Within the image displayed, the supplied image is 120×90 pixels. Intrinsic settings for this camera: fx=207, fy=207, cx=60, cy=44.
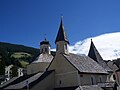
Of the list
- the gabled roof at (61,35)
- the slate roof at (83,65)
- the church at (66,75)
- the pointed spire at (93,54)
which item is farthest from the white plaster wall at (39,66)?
the pointed spire at (93,54)

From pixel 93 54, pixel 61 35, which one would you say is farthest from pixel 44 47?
pixel 93 54

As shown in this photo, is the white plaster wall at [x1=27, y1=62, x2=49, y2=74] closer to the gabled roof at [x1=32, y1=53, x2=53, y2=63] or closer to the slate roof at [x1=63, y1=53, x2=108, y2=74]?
the gabled roof at [x1=32, y1=53, x2=53, y2=63]

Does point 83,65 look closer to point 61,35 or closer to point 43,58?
point 61,35

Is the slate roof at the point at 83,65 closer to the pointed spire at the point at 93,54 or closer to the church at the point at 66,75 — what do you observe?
the church at the point at 66,75

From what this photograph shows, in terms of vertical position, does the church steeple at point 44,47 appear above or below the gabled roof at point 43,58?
above

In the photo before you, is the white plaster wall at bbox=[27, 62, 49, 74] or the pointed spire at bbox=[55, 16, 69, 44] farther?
the white plaster wall at bbox=[27, 62, 49, 74]

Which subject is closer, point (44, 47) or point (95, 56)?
point (95, 56)

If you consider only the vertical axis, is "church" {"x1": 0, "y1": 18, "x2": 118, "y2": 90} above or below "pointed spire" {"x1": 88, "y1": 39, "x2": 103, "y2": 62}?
below

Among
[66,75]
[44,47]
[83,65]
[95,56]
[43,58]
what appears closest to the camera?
[66,75]

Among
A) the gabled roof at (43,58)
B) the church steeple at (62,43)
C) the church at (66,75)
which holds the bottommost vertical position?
the church at (66,75)

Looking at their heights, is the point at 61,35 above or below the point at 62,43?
above

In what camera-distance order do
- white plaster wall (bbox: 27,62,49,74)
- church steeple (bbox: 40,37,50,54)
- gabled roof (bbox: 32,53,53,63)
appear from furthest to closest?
church steeple (bbox: 40,37,50,54) < gabled roof (bbox: 32,53,53,63) < white plaster wall (bbox: 27,62,49,74)

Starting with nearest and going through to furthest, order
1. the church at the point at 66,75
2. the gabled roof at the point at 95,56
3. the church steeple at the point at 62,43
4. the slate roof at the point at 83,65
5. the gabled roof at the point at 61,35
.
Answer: the church at the point at 66,75
the slate roof at the point at 83,65
the church steeple at the point at 62,43
the gabled roof at the point at 61,35
the gabled roof at the point at 95,56

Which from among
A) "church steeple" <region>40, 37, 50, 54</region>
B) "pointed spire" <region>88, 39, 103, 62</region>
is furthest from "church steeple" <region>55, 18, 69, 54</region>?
"church steeple" <region>40, 37, 50, 54</region>
